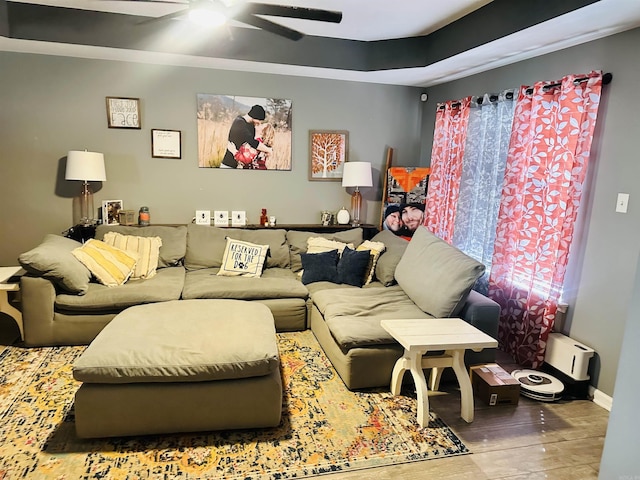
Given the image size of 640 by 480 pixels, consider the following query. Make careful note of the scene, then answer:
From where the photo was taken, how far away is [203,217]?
4.54m

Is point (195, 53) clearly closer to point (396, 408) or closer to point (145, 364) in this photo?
point (145, 364)

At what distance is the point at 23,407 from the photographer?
2543 millimetres

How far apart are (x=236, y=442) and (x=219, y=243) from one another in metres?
2.23

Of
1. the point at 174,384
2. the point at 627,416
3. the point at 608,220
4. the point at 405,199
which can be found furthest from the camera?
the point at 405,199

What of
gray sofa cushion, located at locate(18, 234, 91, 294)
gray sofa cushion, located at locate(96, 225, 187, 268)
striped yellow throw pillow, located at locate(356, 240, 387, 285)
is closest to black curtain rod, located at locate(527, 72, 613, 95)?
striped yellow throw pillow, located at locate(356, 240, 387, 285)

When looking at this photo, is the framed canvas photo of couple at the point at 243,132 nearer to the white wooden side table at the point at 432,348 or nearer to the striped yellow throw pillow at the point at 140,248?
the striped yellow throw pillow at the point at 140,248

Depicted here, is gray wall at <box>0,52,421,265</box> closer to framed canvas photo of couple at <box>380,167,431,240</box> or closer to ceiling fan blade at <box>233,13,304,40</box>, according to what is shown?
framed canvas photo of couple at <box>380,167,431,240</box>

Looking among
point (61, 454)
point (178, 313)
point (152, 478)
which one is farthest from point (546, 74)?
point (61, 454)

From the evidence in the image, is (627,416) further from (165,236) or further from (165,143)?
(165,143)

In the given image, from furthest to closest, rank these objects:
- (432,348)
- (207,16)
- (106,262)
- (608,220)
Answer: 1. (106,262)
2. (608,220)
3. (432,348)
4. (207,16)

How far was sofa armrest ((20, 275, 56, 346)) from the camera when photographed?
3207 millimetres

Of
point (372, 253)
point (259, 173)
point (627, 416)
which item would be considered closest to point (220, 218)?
point (259, 173)

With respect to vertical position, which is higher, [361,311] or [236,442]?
[361,311]

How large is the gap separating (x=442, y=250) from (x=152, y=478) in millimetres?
2364
